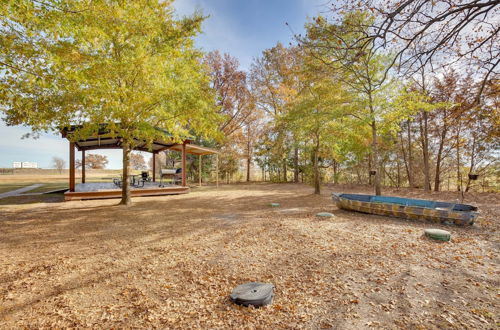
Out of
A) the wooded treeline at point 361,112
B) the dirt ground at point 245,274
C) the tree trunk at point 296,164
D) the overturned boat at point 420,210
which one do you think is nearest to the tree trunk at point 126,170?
the dirt ground at point 245,274

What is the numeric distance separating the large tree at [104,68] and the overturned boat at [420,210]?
544 centimetres

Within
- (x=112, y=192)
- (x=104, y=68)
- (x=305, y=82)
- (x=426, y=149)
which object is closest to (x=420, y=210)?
(x=305, y=82)

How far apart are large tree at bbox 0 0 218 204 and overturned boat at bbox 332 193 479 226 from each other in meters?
5.44

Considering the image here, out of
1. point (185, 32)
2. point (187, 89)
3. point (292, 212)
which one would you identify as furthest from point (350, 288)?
point (185, 32)

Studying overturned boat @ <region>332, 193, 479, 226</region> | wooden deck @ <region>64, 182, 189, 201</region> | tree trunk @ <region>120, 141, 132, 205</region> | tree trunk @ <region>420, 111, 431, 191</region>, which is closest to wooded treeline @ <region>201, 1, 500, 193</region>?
tree trunk @ <region>420, 111, 431, 191</region>

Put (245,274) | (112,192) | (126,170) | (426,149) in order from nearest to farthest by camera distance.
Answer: (245,274), (126,170), (112,192), (426,149)

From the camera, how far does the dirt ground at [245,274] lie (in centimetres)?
245

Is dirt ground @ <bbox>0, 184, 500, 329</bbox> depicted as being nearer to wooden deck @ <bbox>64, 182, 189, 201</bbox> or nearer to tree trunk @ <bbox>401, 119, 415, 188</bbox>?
wooden deck @ <bbox>64, 182, 189, 201</bbox>

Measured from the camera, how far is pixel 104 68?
6172 mm

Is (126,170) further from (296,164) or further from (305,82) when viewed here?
(296,164)

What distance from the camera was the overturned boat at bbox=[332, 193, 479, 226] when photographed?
19.0 ft

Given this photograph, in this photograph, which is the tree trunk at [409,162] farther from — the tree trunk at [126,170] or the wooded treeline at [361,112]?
the tree trunk at [126,170]

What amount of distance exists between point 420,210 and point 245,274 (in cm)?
547

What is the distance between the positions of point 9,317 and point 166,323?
1.70 m
